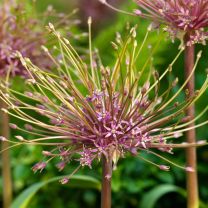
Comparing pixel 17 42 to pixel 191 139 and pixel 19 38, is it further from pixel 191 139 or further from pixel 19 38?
pixel 191 139

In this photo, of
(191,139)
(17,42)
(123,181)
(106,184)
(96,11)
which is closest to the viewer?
(106,184)

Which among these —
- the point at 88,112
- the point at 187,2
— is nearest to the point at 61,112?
the point at 88,112

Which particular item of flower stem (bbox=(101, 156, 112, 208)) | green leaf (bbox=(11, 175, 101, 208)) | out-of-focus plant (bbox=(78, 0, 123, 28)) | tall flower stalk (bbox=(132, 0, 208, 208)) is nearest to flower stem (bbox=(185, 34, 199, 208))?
tall flower stalk (bbox=(132, 0, 208, 208))

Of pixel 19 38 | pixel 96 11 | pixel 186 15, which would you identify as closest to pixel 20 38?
pixel 19 38

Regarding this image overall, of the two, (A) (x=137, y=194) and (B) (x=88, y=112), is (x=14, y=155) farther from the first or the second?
(B) (x=88, y=112)

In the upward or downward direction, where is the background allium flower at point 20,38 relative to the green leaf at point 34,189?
upward

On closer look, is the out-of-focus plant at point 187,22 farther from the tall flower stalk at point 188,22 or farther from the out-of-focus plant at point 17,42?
the out-of-focus plant at point 17,42

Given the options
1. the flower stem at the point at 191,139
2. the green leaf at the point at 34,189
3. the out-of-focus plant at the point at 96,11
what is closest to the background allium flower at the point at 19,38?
the green leaf at the point at 34,189

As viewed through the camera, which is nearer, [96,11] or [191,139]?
[191,139]
